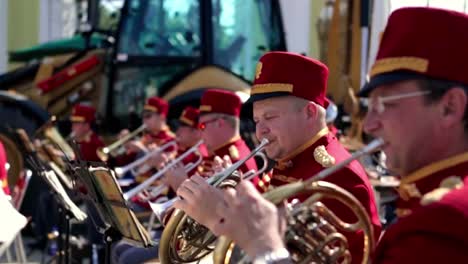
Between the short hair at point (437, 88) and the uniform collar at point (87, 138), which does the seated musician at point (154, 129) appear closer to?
the uniform collar at point (87, 138)

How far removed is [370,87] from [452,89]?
194 mm

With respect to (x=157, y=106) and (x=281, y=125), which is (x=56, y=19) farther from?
(x=281, y=125)

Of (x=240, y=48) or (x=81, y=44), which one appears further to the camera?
(x=81, y=44)

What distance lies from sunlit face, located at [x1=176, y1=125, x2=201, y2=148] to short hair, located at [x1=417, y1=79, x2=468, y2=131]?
17.1ft

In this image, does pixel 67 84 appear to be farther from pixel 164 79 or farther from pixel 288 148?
pixel 288 148

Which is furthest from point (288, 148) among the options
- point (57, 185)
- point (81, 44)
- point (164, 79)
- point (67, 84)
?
point (81, 44)

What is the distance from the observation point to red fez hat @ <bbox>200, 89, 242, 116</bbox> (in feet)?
17.9

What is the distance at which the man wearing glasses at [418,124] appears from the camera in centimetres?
186

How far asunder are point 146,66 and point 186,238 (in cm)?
664

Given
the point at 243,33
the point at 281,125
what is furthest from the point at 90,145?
the point at 281,125

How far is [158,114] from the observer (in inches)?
321

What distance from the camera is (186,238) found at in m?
2.94

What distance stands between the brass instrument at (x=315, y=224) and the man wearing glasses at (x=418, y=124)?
0.06 meters

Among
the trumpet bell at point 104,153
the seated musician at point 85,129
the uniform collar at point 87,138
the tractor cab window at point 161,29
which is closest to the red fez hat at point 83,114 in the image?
the seated musician at point 85,129
